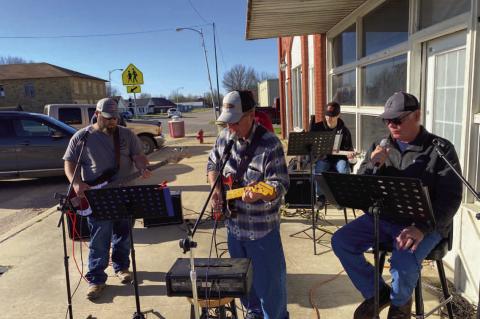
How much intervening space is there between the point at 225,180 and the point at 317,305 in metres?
1.53

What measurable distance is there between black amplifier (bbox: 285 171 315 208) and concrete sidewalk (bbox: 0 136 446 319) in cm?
24

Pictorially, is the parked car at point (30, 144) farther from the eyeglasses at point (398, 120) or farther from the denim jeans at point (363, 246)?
the eyeglasses at point (398, 120)

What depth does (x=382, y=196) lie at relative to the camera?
219 cm

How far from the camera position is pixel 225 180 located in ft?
8.35

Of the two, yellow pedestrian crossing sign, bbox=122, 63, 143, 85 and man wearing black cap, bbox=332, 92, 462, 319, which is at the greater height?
yellow pedestrian crossing sign, bbox=122, 63, 143, 85

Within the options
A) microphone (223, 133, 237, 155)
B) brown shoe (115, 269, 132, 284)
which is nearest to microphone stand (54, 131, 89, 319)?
brown shoe (115, 269, 132, 284)

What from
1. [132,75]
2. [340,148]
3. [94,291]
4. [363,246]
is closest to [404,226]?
[363,246]

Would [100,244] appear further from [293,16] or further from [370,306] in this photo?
[293,16]

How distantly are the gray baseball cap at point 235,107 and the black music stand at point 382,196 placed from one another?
683 millimetres

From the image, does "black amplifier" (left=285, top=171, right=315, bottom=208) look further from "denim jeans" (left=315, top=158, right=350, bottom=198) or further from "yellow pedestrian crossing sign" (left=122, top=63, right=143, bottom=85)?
"yellow pedestrian crossing sign" (left=122, top=63, right=143, bottom=85)

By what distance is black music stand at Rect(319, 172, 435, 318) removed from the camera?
2037 millimetres

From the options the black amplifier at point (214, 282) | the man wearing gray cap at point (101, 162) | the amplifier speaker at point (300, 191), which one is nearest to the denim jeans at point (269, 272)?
the black amplifier at point (214, 282)

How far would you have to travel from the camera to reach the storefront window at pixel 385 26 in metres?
4.63

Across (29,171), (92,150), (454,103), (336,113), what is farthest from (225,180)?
(29,171)
